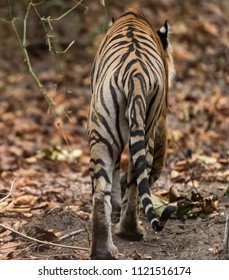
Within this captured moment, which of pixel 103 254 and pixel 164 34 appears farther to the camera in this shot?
pixel 164 34

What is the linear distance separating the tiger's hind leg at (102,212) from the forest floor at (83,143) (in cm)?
22

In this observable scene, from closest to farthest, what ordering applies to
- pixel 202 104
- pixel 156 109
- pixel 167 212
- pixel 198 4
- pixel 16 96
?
pixel 167 212 < pixel 156 109 < pixel 202 104 < pixel 16 96 < pixel 198 4

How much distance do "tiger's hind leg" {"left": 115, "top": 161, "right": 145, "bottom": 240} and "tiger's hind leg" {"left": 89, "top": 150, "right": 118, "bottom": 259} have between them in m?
0.35

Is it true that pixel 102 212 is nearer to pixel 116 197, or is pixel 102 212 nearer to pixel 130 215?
pixel 130 215

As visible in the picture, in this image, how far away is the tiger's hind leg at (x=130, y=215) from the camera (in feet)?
17.8

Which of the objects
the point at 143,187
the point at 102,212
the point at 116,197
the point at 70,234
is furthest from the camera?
the point at 116,197

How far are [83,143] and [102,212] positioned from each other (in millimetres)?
4544

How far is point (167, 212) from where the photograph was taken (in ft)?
15.2

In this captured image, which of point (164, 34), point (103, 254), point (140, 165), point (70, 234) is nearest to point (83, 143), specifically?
point (164, 34)

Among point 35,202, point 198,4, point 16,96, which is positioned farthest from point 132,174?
point 198,4

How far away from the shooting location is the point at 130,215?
18.0 ft

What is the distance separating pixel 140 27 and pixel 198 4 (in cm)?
865

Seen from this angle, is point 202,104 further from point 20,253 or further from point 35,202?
point 20,253
